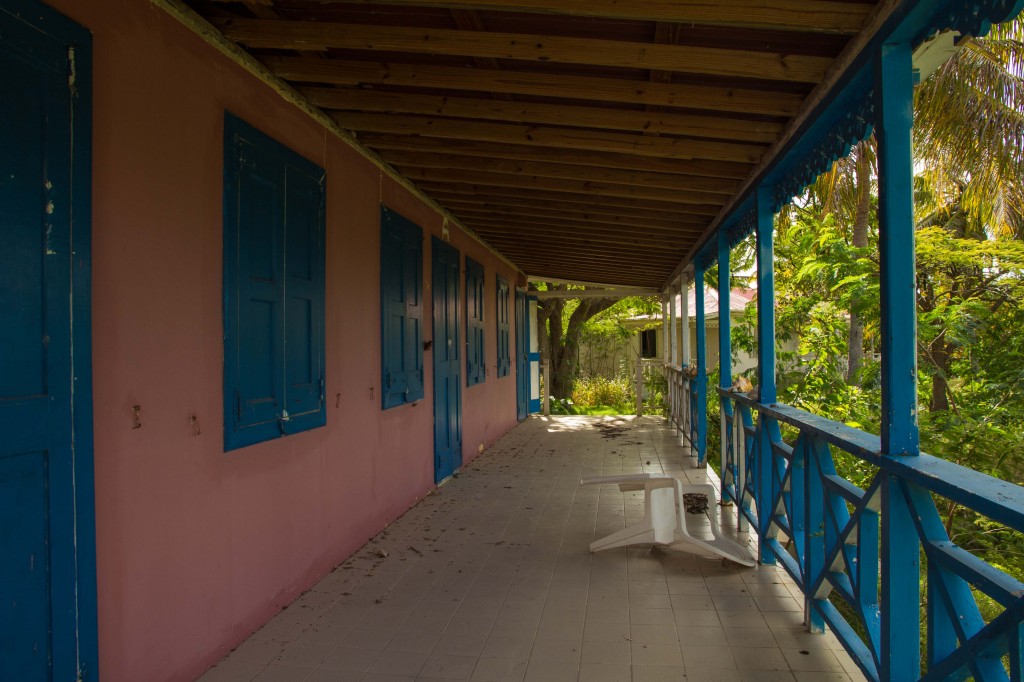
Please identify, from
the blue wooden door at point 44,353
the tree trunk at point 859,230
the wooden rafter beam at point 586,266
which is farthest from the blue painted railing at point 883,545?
the tree trunk at point 859,230

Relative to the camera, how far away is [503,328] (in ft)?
30.3

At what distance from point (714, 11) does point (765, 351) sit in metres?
2.08

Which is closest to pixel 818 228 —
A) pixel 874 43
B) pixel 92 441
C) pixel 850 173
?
pixel 850 173

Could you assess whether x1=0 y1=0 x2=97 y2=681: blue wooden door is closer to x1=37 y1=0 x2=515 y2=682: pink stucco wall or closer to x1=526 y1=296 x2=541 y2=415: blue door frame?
x1=37 y1=0 x2=515 y2=682: pink stucco wall

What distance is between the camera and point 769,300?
374 cm

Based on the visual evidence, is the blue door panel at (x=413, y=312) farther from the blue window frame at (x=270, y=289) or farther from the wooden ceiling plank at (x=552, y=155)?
the blue window frame at (x=270, y=289)

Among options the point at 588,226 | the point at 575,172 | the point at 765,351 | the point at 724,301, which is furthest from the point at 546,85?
the point at 588,226

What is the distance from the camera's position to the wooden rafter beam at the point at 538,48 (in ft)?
8.54

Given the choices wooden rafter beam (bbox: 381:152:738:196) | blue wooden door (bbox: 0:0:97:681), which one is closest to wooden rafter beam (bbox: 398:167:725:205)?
wooden rafter beam (bbox: 381:152:738:196)

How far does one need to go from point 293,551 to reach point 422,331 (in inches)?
97.9

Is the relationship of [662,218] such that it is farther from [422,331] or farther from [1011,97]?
[1011,97]

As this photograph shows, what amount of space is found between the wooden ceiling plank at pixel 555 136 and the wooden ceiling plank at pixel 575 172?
0.61 m

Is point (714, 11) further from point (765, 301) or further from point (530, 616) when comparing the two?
point (530, 616)

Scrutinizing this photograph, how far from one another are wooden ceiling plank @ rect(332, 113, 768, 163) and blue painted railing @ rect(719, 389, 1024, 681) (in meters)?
1.44
